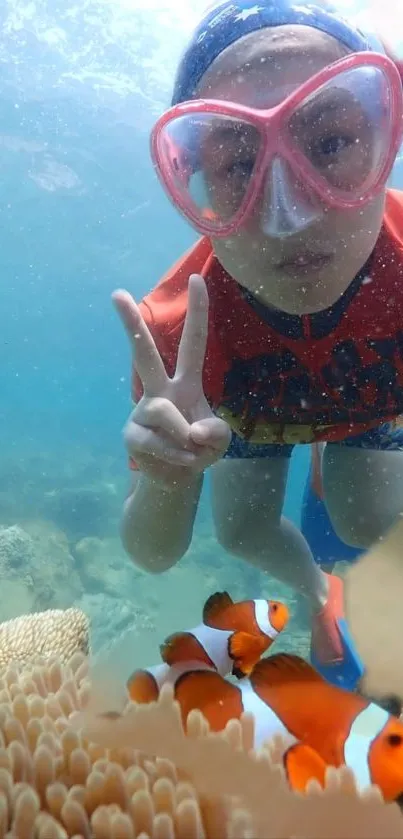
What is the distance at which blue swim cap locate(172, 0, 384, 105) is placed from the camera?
1942mm

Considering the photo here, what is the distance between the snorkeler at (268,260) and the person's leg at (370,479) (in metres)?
0.41

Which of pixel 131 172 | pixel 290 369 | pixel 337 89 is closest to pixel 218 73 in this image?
pixel 337 89

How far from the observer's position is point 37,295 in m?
52.1

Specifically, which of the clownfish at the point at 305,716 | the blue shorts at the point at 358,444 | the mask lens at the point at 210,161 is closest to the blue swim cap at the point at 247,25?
the mask lens at the point at 210,161

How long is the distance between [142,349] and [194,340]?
0.50 feet

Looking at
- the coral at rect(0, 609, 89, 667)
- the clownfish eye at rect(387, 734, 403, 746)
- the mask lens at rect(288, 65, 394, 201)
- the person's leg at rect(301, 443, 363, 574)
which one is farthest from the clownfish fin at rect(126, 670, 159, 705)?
the person's leg at rect(301, 443, 363, 574)

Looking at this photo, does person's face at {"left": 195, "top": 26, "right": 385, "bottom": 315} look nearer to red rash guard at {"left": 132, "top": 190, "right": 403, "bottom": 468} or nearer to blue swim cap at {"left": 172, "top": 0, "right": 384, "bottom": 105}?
blue swim cap at {"left": 172, "top": 0, "right": 384, "bottom": 105}

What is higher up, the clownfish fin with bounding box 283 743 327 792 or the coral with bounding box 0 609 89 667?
the coral with bounding box 0 609 89 667

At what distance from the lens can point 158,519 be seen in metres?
2.21

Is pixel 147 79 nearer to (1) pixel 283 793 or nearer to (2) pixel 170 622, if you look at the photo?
(2) pixel 170 622

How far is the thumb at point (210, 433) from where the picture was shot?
1648 millimetres

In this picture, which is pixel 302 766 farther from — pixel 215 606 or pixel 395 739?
pixel 215 606

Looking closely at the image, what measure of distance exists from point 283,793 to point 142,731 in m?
0.25

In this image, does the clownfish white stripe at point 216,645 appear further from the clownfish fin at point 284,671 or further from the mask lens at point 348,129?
the mask lens at point 348,129
